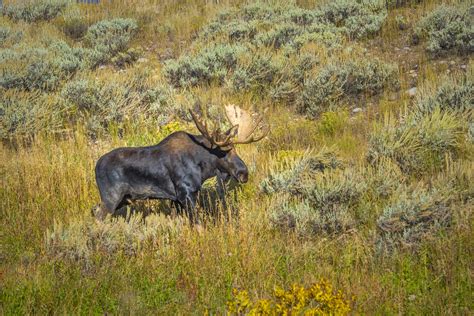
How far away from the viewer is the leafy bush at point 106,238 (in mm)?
5992

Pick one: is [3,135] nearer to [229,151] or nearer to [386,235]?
[229,151]

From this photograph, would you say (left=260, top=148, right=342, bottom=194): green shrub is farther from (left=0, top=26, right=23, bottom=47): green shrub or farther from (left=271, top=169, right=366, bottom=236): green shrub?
(left=0, top=26, right=23, bottom=47): green shrub

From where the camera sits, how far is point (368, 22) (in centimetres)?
1452

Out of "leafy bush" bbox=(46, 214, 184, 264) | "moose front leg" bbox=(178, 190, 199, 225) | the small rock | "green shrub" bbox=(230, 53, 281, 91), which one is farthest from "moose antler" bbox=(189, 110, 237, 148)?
"green shrub" bbox=(230, 53, 281, 91)

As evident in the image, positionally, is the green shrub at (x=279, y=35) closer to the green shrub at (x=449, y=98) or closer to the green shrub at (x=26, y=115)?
the green shrub at (x=449, y=98)

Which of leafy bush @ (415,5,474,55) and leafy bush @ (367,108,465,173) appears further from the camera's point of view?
leafy bush @ (415,5,474,55)

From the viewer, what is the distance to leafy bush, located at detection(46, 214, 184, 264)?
19.7ft

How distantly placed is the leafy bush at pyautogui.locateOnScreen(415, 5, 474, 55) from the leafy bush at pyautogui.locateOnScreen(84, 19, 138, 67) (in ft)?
25.0

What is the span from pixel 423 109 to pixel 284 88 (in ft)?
10.3

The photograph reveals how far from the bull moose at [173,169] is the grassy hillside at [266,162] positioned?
0.93 feet

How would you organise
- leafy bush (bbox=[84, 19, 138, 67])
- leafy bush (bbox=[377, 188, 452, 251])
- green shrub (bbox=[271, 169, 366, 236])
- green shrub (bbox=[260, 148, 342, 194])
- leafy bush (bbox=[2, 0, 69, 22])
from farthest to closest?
leafy bush (bbox=[2, 0, 69, 22]), leafy bush (bbox=[84, 19, 138, 67]), green shrub (bbox=[260, 148, 342, 194]), green shrub (bbox=[271, 169, 366, 236]), leafy bush (bbox=[377, 188, 452, 251])

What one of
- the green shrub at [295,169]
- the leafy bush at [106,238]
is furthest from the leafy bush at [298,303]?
the green shrub at [295,169]

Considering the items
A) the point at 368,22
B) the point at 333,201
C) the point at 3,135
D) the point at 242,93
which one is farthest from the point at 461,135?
the point at 3,135

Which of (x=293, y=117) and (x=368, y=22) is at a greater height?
(x=368, y=22)
